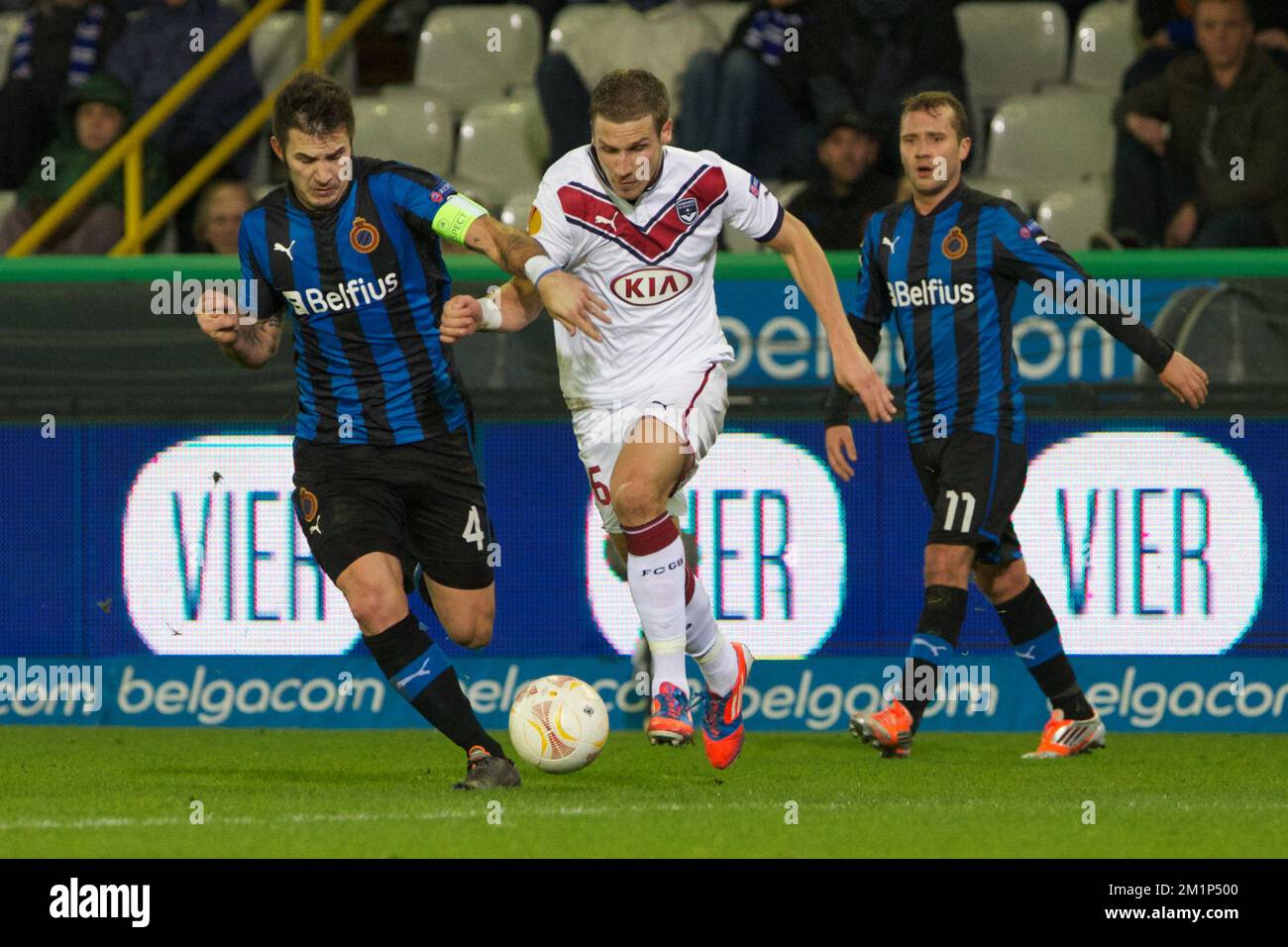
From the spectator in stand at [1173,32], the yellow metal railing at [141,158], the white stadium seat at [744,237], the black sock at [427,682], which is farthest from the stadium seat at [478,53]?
the black sock at [427,682]

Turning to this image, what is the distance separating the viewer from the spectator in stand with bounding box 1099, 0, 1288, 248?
981cm

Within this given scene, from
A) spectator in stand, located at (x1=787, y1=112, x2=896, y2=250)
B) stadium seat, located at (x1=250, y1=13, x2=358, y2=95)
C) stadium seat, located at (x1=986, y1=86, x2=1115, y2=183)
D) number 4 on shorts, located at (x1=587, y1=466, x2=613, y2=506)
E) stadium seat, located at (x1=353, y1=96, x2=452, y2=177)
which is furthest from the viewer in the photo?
stadium seat, located at (x1=250, y1=13, x2=358, y2=95)

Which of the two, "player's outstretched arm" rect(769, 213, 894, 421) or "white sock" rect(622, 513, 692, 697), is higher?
"player's outstretched arm" rect(769, 213, 894, 421)

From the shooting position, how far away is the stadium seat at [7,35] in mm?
12516

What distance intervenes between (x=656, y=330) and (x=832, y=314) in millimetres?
533

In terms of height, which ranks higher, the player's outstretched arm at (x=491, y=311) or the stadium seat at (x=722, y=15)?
the stadium seat at (x=722, y=15)

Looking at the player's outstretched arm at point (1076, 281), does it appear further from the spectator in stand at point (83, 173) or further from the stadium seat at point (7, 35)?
the stadium seat at point (7, 35)

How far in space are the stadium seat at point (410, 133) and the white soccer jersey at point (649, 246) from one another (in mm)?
5006

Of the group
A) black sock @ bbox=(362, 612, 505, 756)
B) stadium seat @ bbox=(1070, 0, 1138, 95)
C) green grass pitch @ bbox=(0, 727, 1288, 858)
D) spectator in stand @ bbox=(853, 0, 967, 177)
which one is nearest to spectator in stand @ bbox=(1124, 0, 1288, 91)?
stadium seat @ bbox=(1070, 0, 1138, 95)

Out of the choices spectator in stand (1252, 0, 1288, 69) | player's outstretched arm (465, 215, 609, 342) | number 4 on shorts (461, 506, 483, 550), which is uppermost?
spectator in stand (1252, 0, 1288, 69)

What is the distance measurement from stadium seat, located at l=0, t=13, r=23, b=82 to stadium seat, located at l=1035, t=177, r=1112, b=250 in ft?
18.9

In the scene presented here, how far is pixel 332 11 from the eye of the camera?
13.1m

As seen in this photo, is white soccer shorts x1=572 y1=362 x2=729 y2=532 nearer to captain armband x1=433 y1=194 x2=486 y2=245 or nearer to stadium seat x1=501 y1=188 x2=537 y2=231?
captain armband x1=433 y1=194 x2=486 y2=245

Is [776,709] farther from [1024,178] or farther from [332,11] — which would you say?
[332,11]
